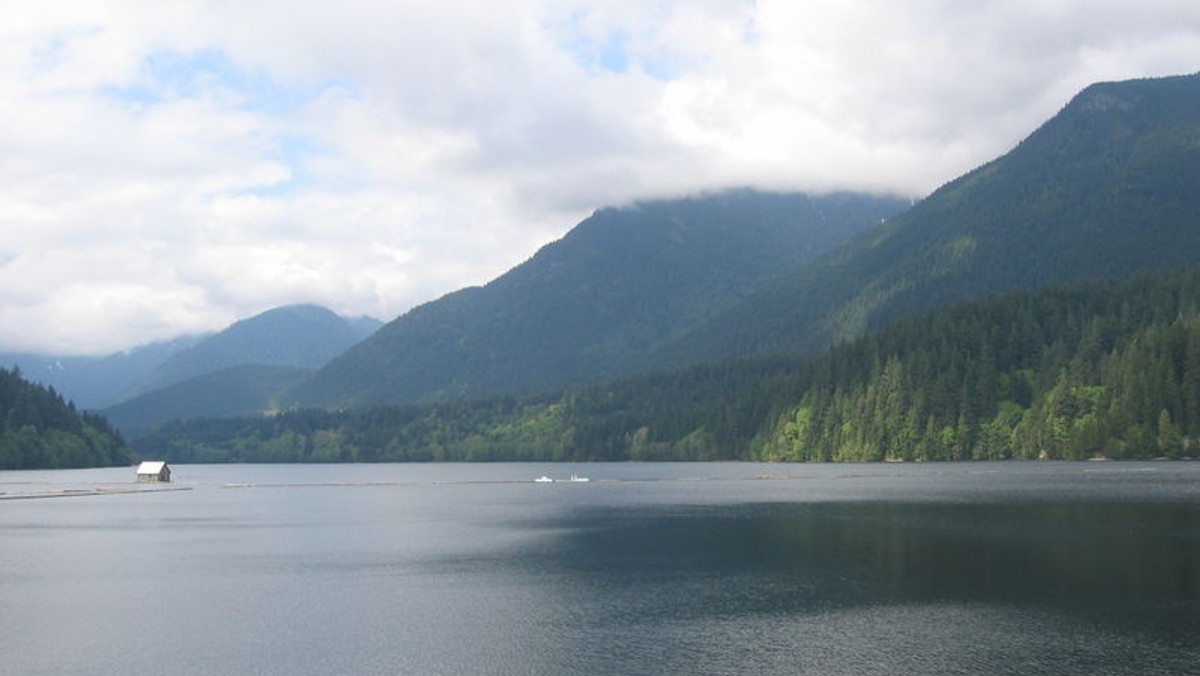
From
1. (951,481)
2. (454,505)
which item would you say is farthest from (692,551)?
(951,481)

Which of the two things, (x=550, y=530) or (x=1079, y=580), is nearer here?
(x=1079, y=580)

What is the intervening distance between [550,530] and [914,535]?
143 feet

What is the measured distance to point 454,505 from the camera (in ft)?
604

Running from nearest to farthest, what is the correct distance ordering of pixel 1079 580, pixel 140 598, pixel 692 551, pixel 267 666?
1. pixel 267 666
2. pixel 1079 580
3. pixel 140 598
4. pixel 692 551

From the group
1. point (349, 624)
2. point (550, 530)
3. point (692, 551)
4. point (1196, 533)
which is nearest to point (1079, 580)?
point (1196, 533)

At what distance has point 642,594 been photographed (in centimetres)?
7588

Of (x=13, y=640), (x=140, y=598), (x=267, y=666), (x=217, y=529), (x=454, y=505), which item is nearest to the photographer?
(x=267, y=666)

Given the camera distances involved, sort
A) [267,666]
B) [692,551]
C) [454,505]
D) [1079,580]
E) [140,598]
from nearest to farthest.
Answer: [267,666]
[1079,580]
[140,598]
[692,551]
[454,505]

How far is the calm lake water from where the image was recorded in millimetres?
56094

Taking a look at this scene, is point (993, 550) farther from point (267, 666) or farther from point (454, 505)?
point (454, 505)

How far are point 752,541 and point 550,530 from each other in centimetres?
3022

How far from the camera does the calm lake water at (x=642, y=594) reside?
56094 millimetres

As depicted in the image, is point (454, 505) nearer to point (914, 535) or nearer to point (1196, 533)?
point (914, 535)

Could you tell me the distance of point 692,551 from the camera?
3962 inches
